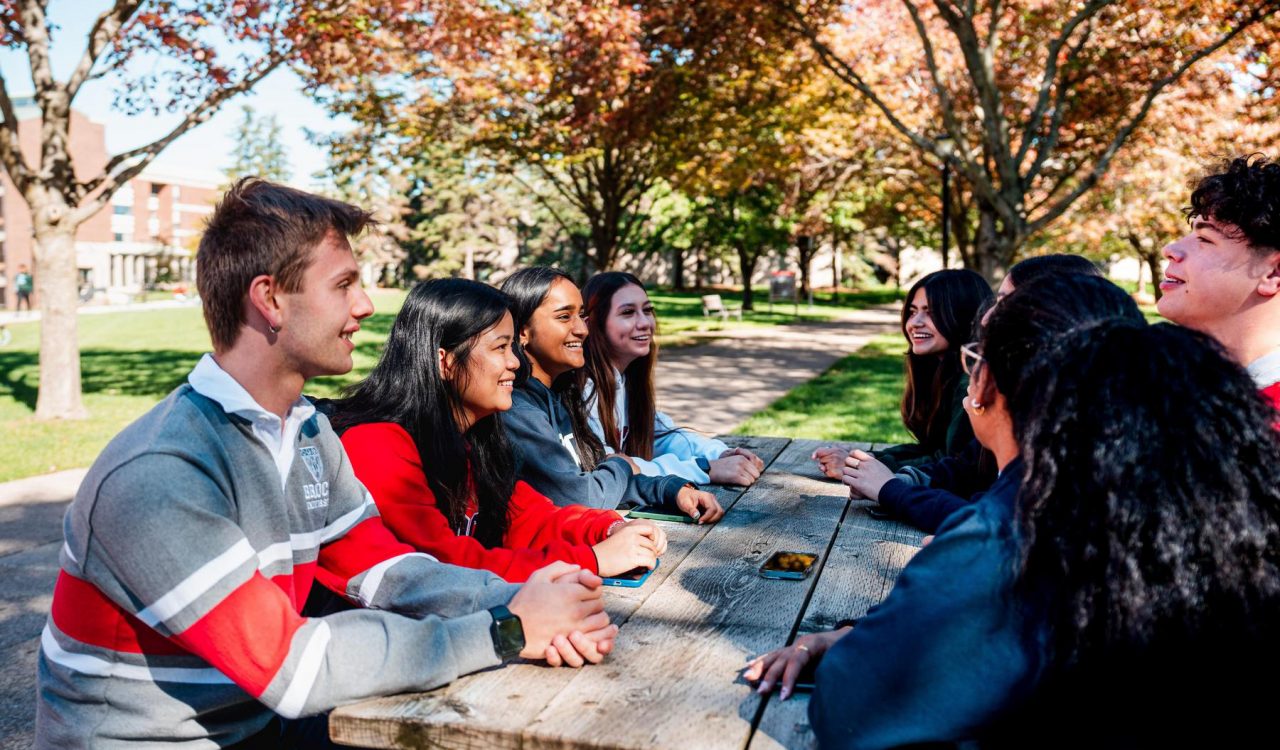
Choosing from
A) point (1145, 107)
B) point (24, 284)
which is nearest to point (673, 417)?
point (1145, 107)

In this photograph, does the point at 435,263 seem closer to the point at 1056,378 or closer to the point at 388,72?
the point at 388,72

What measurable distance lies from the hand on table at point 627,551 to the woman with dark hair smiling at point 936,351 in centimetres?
142

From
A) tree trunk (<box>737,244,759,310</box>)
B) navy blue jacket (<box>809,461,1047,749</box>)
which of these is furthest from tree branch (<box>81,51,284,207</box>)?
tree trunk (<box>737,244,759,310</box>)

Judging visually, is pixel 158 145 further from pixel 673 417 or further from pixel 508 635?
pixel 508 635

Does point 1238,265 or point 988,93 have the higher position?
point 988,93

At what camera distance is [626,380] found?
15.4 feet

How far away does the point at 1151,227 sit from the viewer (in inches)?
1318

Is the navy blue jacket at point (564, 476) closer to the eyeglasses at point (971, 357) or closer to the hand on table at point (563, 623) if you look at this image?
the hand on table at point (563, 623)

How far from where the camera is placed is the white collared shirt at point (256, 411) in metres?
1.99

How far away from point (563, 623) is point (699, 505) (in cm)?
125

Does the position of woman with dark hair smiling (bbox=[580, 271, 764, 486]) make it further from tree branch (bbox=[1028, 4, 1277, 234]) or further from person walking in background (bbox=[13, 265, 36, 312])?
person walking in background (bbox=[13, 265, 36, 312])

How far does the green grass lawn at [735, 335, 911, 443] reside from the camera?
363 inches

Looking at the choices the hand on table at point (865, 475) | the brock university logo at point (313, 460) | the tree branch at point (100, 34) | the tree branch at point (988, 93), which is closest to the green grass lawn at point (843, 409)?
the tree branch at point (988, 93)

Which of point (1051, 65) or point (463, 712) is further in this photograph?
point (1051, 65)
